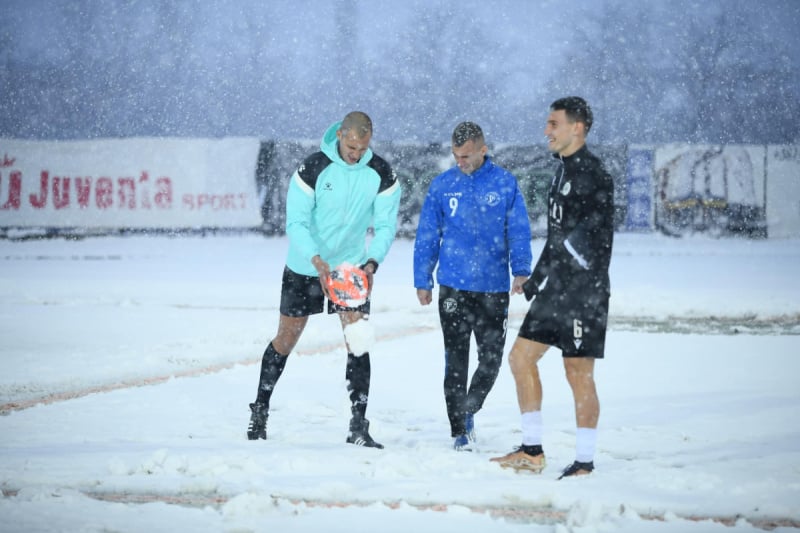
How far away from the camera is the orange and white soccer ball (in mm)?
5285

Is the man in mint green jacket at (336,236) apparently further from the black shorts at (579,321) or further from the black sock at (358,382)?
the black shorts at (579,321)

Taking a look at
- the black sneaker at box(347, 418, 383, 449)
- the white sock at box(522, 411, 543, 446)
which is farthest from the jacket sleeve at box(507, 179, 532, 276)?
the black sneaker at box(347, 418, 383, 449)

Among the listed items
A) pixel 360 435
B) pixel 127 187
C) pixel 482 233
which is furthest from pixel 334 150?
pixel 127 187

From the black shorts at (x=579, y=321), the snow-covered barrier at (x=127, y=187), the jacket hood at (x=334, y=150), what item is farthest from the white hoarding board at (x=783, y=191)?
the black shorts at (x=579, y=321)

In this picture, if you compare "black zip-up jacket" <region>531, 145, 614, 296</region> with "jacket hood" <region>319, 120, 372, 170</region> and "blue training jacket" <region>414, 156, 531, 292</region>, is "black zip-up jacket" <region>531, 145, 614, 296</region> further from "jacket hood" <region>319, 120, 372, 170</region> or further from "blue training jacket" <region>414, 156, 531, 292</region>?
"jacket hood" <region>319, 120, 372, 170</region>

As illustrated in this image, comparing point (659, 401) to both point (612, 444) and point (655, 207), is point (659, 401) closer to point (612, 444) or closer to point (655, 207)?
point (612, 444)

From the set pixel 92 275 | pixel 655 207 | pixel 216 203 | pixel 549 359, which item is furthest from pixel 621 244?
pixel 549 359

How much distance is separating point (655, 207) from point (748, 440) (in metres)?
19.2

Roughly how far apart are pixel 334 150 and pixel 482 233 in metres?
0.95

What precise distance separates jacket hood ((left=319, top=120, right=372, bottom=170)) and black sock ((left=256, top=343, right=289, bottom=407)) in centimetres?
116

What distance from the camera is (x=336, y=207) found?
17.7 ft

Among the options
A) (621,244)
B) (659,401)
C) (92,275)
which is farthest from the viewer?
(621,244)

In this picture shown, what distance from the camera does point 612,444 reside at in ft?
17.5

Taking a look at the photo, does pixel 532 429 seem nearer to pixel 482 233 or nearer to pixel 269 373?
pixel 482 233
